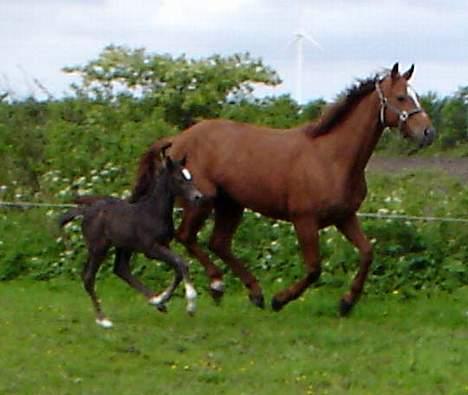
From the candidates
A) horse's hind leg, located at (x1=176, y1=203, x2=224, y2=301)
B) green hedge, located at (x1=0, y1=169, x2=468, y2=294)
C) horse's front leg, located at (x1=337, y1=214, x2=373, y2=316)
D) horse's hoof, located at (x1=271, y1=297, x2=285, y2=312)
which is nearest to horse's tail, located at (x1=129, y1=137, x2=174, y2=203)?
horse's hind leg, located at (x1=176, y1=203, x2=224, y2=301)

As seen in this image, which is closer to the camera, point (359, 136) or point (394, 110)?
point (394, 110)

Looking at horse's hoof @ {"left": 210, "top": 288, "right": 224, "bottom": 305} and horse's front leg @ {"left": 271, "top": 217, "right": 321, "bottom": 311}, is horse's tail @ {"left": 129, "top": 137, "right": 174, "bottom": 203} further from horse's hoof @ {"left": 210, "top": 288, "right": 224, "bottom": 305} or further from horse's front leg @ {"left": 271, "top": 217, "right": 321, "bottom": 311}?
horse's front leg @ {"left": 271, "top": 217, "right": 321, "bottom": 311}

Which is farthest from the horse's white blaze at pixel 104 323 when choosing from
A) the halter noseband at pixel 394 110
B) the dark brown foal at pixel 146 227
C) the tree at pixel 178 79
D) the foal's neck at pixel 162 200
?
the tree at pixel 178 79

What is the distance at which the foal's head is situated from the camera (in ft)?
40.0

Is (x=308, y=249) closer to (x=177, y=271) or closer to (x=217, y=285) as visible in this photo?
(x=217, y=285)

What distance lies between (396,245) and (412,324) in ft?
6.48

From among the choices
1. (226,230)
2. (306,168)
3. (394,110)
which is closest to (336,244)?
(226,230)

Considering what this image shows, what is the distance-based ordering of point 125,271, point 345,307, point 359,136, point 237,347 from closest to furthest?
point 237,347, point 359,136, point 125,271, point 345,307

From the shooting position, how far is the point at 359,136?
41.7 feet

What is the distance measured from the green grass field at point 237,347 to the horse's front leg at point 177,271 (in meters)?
0.27

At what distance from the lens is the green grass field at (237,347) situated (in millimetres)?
10094

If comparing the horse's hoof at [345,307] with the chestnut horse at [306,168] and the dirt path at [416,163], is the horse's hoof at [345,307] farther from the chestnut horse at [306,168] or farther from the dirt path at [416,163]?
the dirt path at [416,163]

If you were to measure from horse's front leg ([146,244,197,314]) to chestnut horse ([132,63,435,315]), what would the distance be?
1056mm

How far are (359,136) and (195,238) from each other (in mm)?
2099
